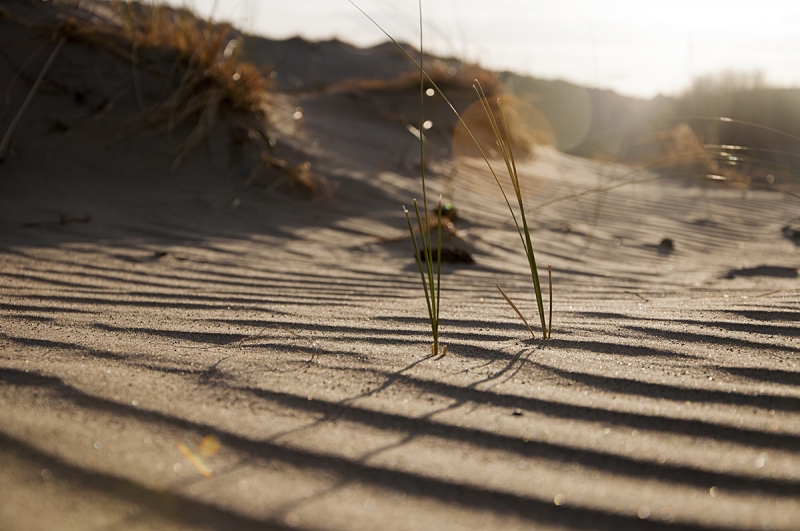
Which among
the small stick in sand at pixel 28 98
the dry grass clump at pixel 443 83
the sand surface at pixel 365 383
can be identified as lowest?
the sand surface at pixel 365 383

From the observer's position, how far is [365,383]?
1.43 meters

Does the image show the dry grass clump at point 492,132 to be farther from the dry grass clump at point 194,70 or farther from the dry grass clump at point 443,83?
the dry grass clump at point 194,70

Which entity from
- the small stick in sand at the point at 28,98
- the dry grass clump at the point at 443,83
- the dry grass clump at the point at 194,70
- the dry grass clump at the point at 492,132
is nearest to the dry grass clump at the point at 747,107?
the dry grass clump at the point at 492,132

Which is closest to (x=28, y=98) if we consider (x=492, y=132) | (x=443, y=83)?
(x=443, y=83)

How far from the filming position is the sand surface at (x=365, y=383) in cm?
96

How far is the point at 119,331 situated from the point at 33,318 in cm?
33

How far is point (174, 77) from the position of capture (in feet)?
16.0

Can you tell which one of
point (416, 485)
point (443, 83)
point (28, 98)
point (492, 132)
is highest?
point (443, 83)

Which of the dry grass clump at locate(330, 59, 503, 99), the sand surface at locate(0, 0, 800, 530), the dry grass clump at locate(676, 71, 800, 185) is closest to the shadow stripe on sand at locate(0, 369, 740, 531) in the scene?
the sand surface at locate(0, 0, 800, 530)

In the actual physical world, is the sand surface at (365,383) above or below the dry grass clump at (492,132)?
below

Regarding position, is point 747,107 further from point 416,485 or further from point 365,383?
point 416,485

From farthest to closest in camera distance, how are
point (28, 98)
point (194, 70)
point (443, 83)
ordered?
point (443, 83)
point (194, 70)
point (28, 98)

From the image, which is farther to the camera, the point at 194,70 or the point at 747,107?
the point at 747,107

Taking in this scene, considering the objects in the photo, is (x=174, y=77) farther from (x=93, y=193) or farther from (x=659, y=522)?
(x=659, y=522)
